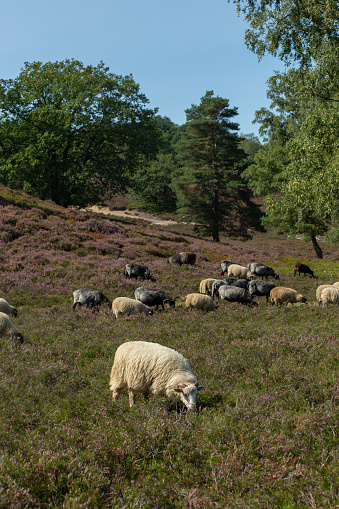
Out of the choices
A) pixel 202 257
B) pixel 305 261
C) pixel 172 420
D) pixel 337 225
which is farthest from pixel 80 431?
pixel 337 225

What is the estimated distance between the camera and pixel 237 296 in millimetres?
15266

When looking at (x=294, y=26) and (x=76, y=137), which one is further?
(x=76, y=137)

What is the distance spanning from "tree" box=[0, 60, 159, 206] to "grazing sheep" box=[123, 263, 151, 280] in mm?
17367

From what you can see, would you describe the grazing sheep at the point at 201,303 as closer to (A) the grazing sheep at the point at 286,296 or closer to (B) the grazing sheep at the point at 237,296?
(B) the grazing sheep at the point at 237,296

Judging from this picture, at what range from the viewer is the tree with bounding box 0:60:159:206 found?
33.6m

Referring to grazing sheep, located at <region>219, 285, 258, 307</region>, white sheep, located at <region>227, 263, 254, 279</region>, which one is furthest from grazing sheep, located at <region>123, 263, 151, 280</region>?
white sheep, located at <region>227, 263, 254, 279</region>

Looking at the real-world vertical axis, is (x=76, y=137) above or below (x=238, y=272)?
above

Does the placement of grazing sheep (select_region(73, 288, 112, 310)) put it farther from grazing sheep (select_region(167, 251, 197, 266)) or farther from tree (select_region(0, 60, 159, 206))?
tree (select_region(0, 60, 159, 206))

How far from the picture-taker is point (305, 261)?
32.8 metres

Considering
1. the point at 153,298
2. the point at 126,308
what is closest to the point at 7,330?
the point at 126,308

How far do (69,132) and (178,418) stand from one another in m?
33.9

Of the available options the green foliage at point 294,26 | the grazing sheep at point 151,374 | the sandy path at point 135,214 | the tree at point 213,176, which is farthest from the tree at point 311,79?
the sandy path at point 135,214

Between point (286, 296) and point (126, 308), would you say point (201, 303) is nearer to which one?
point (126, 308)

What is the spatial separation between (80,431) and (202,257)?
2241 cm
